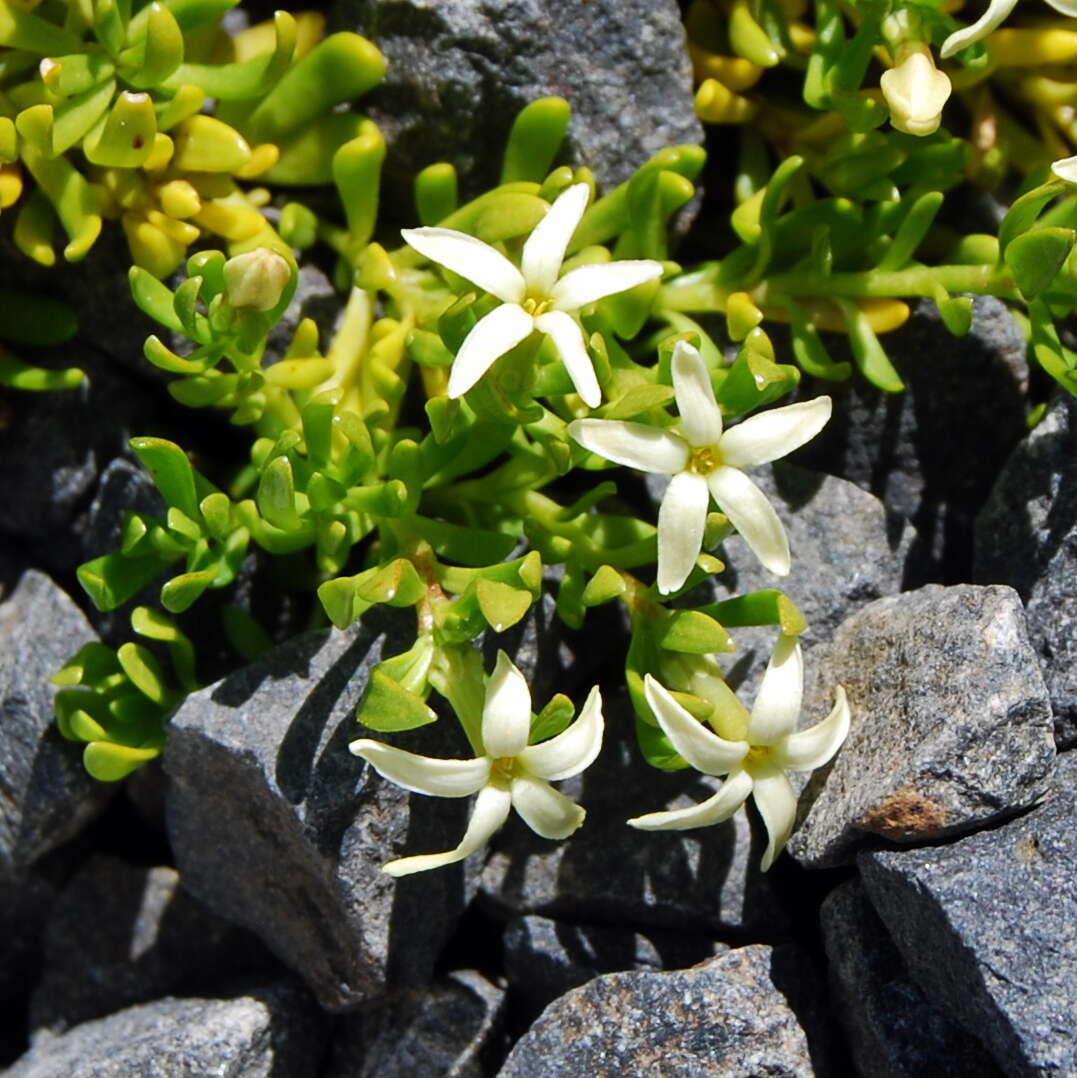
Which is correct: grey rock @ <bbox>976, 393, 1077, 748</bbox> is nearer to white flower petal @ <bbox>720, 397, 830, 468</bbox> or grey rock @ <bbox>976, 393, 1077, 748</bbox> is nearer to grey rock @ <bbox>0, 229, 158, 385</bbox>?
white flower petal @ <bbox>720, 397, 830, 468</bbox>

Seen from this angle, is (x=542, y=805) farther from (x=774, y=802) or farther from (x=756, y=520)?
(x=756, y=520)

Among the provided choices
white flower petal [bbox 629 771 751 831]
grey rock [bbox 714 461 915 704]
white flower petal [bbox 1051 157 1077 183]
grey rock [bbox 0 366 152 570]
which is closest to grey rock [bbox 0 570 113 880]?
grey rock [bbox 0 366 152 570]

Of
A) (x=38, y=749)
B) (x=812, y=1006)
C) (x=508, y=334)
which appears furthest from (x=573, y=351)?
(x=38, y=749)

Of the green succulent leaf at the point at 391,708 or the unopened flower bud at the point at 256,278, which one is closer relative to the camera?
the green succulent leaf at the point at 391,708

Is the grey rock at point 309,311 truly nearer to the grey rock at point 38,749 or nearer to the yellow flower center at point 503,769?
the grey rock at point 38,749

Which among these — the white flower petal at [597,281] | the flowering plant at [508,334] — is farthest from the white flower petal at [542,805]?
the white flower petal at [597,281]

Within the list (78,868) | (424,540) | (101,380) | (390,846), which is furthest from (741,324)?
(78,868)

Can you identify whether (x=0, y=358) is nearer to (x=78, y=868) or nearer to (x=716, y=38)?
(x=78, y=868)
